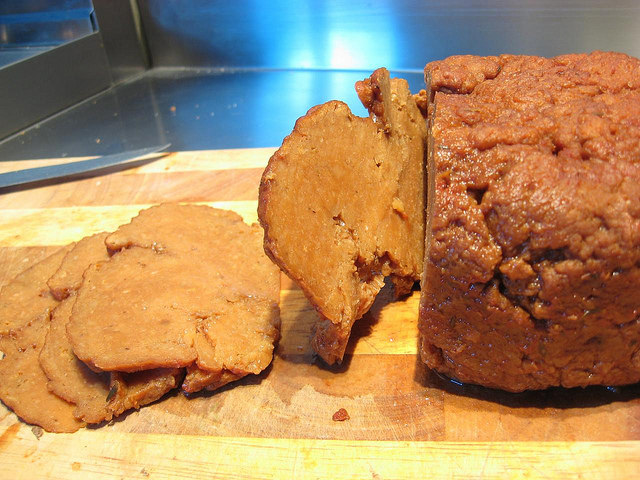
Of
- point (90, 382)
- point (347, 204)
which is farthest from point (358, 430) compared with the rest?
point (90, 382)

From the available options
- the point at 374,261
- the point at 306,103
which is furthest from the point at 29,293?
the point at 306,103

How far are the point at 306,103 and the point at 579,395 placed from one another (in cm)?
398

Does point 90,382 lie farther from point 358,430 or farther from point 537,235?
point 537,235

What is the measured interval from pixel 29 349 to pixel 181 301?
32.3 inches

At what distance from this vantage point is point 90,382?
2.49 m

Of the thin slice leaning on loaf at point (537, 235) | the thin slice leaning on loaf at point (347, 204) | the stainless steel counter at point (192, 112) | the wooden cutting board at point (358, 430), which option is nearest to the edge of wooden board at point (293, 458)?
the wooden cutting board at point (358, 430)

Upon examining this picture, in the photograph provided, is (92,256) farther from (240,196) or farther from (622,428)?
(622,428)

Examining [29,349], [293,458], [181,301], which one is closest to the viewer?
[293,458]

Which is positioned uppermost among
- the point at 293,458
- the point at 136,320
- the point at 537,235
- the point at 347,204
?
the point at 537,235

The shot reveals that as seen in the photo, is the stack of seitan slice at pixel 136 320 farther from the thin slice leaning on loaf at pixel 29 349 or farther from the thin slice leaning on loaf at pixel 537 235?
the thin slice leaning on loaf at pixel 537 235

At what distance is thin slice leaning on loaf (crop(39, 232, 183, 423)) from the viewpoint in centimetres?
234

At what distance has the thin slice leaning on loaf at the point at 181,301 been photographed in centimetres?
239

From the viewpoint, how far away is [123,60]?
6086 mm

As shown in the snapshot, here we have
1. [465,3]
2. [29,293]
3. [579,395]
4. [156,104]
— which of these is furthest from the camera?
[156,104]
